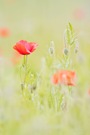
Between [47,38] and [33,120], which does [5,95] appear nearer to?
[33,120]

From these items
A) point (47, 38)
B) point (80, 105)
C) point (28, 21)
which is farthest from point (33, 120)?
point (28, 21)

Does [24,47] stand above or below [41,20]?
below

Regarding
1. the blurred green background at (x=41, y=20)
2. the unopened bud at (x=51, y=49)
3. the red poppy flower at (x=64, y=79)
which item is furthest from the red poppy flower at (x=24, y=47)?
the blurred green background at (x=41, y=20)

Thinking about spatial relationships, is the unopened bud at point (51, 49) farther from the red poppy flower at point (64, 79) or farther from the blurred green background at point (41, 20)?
the blurred green background at point (41, 20)

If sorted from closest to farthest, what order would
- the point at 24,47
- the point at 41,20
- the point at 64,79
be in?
the point at 64,79
the point at 24,47
the point at 41,20

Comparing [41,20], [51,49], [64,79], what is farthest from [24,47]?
[41,20]

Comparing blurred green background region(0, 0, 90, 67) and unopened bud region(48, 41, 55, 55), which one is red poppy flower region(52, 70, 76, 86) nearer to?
unopened bud region(48, 41, 55, 55)

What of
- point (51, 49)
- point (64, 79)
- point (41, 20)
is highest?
point (41, 20)

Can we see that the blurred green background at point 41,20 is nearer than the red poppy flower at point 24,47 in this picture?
No

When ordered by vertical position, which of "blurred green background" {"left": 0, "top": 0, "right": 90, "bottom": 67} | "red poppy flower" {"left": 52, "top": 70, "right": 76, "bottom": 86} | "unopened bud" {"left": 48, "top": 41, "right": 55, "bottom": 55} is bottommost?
"red poppy flower" {"left": 52, "top": 70, "right": 76, "bottom": 86}

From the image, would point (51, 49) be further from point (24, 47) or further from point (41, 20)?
point (41, 20)

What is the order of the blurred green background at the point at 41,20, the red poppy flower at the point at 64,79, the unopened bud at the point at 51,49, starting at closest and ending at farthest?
the red poppy flower at the point at 64,79
the unopened bud at the point at 51,49
the blurred green background at the point at 41,20

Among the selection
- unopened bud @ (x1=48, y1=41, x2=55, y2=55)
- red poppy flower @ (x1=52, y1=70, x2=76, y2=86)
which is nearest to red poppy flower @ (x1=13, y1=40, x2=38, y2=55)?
unopened bud @ (x1=48, y1=41, x2=55, y2=55)
